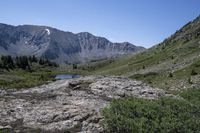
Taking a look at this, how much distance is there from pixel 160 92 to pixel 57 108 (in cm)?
1394

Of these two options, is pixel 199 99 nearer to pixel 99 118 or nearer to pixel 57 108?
pixel 99 118

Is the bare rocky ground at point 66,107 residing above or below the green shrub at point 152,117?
below

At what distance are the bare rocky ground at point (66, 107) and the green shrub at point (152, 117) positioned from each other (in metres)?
2.04

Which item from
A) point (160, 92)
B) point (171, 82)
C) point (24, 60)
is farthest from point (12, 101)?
point (24, 60)

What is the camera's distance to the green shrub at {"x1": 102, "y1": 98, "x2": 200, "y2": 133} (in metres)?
19.3

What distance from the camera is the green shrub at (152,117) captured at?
19.3 m

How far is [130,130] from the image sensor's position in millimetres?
20172

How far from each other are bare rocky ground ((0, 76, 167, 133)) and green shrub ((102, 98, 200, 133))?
2.04m

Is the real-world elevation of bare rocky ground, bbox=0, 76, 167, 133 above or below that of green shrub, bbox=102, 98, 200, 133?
below

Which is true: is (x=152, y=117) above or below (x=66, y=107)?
above

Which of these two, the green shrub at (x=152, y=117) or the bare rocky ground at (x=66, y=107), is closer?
the green shrub at (x=152, y=117)

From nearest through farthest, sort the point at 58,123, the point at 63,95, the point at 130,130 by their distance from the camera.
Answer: the point at 130,130, the point at 58,123, the point at 63,95

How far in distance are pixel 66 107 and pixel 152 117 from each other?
10.8 meters

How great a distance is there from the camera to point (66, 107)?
2914 centimetres
